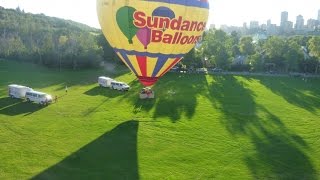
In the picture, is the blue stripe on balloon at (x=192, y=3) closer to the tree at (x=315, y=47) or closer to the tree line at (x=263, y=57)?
the tree line at (x=263, y=57)

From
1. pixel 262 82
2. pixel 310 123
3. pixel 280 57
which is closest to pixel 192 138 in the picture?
pixel 310 123

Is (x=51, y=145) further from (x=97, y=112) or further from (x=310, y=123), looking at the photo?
(x=310, y=123)

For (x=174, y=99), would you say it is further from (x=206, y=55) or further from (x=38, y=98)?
(x=206, y=55)

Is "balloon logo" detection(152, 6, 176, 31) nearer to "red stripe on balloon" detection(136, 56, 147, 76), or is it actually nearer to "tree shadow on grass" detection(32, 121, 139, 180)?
"red stripe on balloon" detection(136, 56, 147, 76)

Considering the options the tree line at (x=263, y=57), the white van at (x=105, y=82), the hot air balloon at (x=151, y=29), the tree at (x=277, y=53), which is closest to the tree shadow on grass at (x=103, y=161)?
the hot air balloon at (x=151, y=29)

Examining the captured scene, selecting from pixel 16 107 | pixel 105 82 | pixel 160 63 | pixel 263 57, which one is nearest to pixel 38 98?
pixel 16 107

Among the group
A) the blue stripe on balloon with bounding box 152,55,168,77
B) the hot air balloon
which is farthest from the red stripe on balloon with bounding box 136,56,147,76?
the blue stripe on balloon with bounding box 152,55,168,77

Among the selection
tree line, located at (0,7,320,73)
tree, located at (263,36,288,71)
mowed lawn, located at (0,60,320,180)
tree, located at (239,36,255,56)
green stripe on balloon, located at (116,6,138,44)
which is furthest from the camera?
tree, located at (239,36,255,56)
